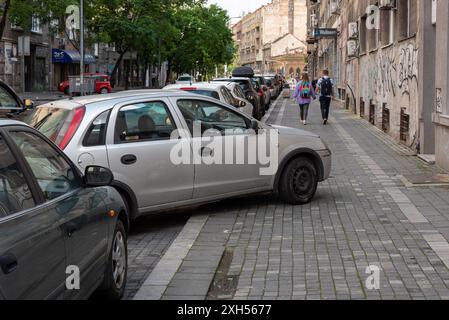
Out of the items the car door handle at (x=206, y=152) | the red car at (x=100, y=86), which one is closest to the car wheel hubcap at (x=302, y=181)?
the car door handle at (x=206, y=152)

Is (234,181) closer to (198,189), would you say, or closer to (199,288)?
(198,189)

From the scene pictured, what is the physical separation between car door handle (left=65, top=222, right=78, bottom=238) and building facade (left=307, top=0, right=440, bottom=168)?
8.99 metres

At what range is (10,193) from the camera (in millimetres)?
3887

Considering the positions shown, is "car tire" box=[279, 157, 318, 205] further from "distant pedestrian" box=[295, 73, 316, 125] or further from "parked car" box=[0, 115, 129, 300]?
"distant pedestrian" box=[295, 73, 316, 125]

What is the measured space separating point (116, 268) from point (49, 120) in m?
3.16

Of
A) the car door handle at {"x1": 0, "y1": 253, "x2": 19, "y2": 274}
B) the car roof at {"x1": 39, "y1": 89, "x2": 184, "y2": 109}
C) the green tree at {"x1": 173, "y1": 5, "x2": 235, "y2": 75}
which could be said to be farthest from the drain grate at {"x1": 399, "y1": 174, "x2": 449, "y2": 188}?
the green tree at {"x1": 173, "y1": 5, "x2": 235, "y2": 75}

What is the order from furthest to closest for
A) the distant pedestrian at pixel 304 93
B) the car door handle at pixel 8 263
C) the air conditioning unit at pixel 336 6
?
the air conditioning unit at pixel 336 6, the distant pedestrian at pixel 304 93, the car door handle at pixel 8 263

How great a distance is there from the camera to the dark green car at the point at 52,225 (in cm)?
359

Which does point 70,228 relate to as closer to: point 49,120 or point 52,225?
point 52,225

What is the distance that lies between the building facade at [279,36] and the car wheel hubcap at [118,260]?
407 ft

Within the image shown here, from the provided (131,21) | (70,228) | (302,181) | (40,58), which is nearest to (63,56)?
(40,58)

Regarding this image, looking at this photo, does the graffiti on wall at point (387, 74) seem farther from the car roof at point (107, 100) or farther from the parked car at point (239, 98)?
the car roof at point (107, 100)

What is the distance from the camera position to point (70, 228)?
4352 millimetres
